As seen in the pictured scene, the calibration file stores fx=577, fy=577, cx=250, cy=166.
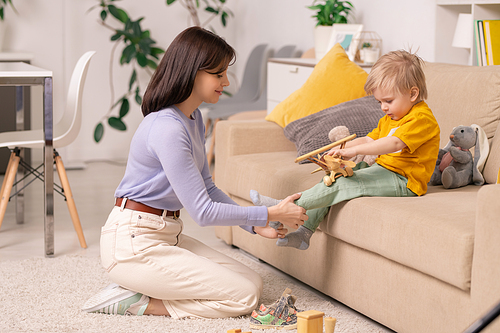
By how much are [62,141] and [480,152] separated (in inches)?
70.9

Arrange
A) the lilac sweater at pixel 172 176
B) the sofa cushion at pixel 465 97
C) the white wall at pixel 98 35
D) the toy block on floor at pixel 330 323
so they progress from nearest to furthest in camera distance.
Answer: the toy block on floor at pixel 330 323 → the lilac sweater at pixel 172 176 → the sofa cushion at pixel 465 97 → the white wall at pixel 98 35

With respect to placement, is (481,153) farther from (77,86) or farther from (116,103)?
(116,103)

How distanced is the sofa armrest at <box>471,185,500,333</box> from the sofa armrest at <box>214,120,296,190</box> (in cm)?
134

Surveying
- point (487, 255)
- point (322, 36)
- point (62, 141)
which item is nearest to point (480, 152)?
point (487, 255)

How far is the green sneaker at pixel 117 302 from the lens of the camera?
6.01 ft

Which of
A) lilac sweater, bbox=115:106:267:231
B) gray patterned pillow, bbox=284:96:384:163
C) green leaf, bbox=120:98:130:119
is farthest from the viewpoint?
green leaf, bbox=120:98:130:119

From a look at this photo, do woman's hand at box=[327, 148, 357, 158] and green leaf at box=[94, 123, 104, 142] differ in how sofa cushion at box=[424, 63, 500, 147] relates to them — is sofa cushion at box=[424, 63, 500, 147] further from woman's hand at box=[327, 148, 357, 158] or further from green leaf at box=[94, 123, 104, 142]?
green leaf at box=[94, 123, 104, 142]

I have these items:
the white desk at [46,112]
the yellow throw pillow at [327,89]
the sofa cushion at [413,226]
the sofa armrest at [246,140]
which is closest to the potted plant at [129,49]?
the white desk at [46,112]

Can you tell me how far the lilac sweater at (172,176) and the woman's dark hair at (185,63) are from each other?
0.06m

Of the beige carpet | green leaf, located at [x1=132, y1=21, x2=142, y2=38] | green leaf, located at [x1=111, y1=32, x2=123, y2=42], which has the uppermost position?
green leaf, located at [x1=132, y1=21, x2=142, y2=38]

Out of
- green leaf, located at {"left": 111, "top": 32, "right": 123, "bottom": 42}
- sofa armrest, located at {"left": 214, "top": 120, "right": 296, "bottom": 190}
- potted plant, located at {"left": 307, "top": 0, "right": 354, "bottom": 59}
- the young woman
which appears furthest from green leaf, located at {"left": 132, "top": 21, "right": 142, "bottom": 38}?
the young woman

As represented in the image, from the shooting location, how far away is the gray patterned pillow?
90.0 inches

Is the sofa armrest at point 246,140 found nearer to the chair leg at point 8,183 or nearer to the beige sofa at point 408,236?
the beige sofa at point 408,236

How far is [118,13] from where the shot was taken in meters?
4.59
